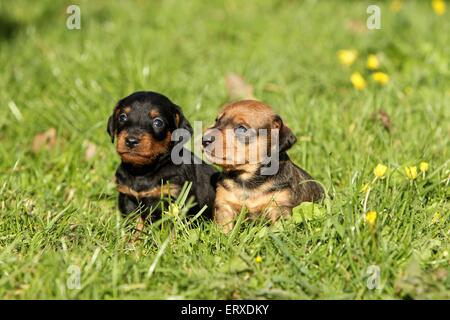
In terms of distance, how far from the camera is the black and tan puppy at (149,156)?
15.0 feet

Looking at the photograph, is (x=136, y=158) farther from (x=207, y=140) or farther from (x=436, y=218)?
(x=436, y=218)

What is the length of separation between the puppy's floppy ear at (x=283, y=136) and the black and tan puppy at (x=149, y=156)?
2.38ft

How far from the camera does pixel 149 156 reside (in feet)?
15.1

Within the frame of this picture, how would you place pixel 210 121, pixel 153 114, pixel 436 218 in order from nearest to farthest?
pixel 436 218 → pixel 153 114 → pixel 210 121

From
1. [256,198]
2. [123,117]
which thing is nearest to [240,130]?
[256,198]

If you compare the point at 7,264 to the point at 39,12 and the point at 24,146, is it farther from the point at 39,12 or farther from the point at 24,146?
the point at 39,12

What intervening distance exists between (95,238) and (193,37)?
15.4ft

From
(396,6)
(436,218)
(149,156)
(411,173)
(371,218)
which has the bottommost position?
(436,218)

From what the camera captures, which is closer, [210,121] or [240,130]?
[240,130]

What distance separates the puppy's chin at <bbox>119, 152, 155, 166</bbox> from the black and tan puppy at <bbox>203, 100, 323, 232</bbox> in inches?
17.7

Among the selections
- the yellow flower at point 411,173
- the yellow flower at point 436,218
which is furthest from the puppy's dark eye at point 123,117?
the yellow flower at point 436,218

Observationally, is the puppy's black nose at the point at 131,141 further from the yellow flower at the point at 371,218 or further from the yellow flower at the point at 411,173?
the yellow flower at the point at 411,173

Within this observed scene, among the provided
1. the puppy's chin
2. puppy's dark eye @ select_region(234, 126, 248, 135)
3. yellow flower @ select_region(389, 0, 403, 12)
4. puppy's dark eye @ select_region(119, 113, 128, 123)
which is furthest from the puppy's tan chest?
yellow flower @ select_region(389, 0, 403, 12)

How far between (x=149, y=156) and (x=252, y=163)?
69cm
